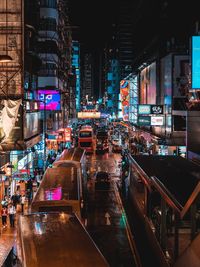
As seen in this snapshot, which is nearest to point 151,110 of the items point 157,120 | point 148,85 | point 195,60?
point 157,120

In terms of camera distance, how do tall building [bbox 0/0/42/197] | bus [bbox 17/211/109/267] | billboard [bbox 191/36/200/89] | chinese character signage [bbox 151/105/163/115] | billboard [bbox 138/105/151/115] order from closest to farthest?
bus [bbox 17/211/109/267] → tall building [bbox 0/0/42/197] → billboard [bbox 191/36/200/89] → chinese character signage [bbox 151/105/163/115] → billboard [bbox 138/105/151/115]

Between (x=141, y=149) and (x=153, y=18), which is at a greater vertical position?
(x=153, y=18)

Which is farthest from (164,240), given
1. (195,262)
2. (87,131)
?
(87,131)

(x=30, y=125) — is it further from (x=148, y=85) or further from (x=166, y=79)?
(x=148, y=85)

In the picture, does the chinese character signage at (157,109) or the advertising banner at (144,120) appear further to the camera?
the chinese character signage at (157,109)

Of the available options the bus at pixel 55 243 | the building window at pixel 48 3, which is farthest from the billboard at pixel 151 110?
the bus at pixel 55 243

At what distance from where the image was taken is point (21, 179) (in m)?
28.4

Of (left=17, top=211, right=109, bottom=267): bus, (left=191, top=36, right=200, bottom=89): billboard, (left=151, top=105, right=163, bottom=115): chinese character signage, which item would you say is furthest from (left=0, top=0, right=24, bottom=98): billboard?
(left=151, top=105, right=163, bottom=115): chinese character signage

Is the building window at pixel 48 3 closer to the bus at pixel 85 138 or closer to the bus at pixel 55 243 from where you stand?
the bus at pixel 85 138

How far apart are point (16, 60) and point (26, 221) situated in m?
14.7

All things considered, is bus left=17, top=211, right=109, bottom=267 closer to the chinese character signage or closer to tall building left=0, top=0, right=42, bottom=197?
tall building left=0, top=0, right=42, bottom=197

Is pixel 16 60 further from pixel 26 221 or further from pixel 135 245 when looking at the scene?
pixel 26 221

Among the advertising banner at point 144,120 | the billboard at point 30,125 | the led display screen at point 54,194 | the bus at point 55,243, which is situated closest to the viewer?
the bus at point 55,243

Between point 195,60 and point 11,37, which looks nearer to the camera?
point 11,37
